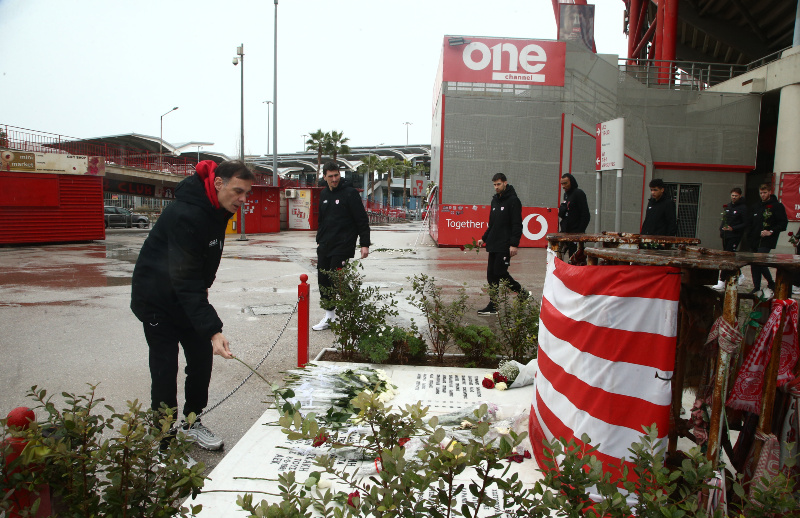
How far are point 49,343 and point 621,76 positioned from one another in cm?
2036

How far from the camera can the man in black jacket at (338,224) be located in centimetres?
657

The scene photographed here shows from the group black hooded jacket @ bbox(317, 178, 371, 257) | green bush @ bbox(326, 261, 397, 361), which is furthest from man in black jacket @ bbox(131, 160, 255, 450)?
black hooded jacket @ bbox(317, 178, 371, 257)

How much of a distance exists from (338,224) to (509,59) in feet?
49.3

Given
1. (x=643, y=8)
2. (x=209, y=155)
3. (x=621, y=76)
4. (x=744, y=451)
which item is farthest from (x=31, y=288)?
(x=209, y=155)

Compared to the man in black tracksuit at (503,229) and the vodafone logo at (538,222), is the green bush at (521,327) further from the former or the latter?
the vodafone logo at (538,222)

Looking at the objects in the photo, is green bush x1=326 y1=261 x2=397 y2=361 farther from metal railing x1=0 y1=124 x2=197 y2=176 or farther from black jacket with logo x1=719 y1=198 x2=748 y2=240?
metal railing x1=0 y1=124 x2=197 y2=176

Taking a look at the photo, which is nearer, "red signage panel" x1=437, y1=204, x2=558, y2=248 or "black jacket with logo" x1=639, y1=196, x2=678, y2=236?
"black jacket with logo" x1=639, y1=196, x2=678, y2=236

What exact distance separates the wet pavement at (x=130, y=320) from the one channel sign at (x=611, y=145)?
254cm

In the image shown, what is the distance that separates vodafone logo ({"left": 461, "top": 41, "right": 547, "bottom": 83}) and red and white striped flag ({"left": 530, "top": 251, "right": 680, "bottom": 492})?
17.9 metres

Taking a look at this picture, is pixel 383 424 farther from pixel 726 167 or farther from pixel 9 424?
pixel 726 167

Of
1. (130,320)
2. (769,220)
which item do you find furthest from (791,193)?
(130,320)

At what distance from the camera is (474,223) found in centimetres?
1988

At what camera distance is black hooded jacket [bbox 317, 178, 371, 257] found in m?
6.58

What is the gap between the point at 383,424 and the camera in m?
1.85
